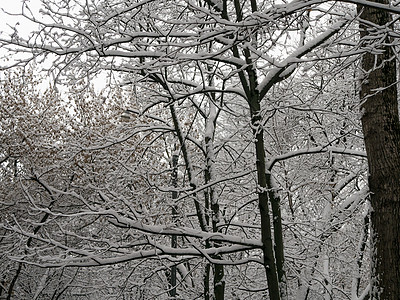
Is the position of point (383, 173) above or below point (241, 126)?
below

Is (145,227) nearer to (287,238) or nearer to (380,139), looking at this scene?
(380,139)

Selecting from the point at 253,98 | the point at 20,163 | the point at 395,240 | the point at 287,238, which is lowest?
the point at 395,240

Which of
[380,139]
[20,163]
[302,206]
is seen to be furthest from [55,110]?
[380,139]

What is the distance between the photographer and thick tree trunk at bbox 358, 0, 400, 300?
10.7 feet

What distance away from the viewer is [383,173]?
3473 millimetres

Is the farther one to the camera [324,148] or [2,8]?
[324,148]

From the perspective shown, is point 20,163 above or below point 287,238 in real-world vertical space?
above

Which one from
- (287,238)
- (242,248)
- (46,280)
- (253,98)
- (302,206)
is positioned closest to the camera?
(242,248)

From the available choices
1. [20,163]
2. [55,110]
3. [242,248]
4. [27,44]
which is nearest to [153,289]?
[20,163]

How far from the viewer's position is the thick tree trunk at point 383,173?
3275 mm

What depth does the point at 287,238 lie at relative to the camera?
8328mm

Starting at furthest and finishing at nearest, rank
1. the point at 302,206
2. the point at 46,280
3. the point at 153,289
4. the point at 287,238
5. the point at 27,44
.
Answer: the point at 46,280, the point at 153,289, the point at 302,206, the point at 287,238, the point at 27,44

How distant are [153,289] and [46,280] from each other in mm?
5589

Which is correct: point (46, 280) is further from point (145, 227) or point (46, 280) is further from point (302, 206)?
point (145, 227)
